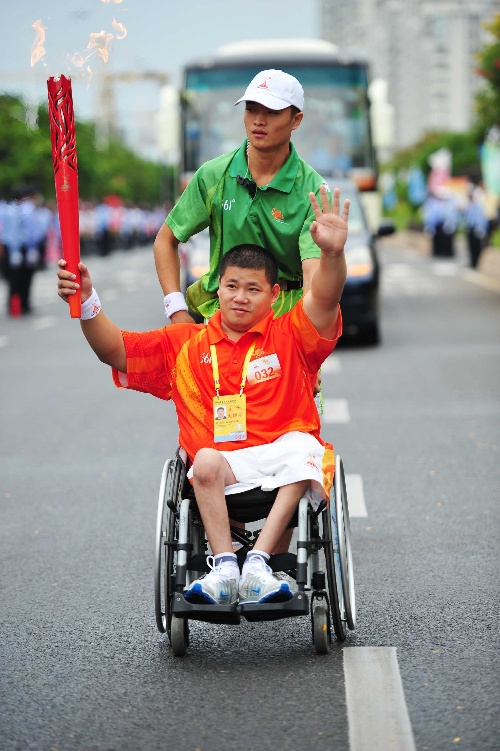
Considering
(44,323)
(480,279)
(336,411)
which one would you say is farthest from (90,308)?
(480,279)

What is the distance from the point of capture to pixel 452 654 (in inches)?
193

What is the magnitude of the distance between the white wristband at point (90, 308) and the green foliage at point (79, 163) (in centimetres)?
62

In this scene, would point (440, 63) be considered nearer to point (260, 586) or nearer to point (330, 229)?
point (330, 229)

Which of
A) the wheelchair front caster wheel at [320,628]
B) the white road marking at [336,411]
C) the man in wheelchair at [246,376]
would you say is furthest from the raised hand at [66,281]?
the white road marking at [336,411]

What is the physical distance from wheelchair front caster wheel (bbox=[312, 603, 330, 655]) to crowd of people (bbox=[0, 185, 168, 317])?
8.41 meters

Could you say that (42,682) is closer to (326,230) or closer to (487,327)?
(326,230)

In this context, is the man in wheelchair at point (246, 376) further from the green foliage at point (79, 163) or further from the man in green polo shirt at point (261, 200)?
the green foliage at point (79, 163)

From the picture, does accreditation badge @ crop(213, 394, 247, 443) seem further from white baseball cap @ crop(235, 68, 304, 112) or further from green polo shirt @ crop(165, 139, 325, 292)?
white baseball cap @ crop(235, 68, 304, 112)

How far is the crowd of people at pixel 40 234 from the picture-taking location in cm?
2314

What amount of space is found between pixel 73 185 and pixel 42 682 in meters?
1.56

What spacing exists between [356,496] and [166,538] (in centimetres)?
313

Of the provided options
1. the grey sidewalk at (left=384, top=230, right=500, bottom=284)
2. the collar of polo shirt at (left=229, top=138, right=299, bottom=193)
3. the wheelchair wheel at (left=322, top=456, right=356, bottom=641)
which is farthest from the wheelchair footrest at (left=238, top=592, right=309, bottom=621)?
the grey sidewalk at (left=384, top=230, right=500, bottom=284)

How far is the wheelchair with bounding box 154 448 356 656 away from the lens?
185 inches

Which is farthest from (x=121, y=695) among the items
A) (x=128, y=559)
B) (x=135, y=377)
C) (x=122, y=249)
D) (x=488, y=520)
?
(x=122, y=249)
